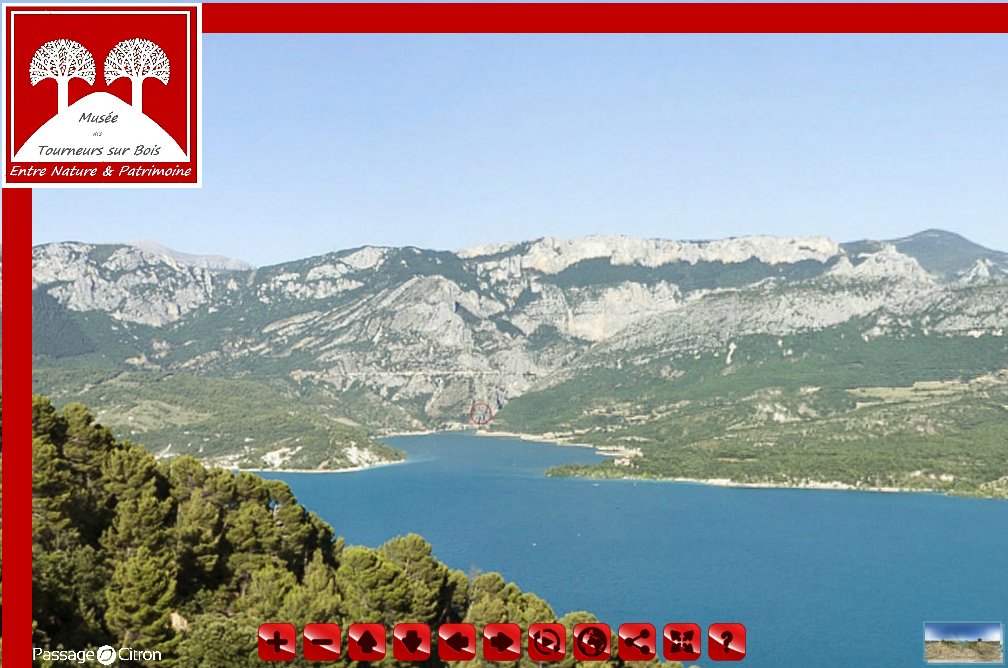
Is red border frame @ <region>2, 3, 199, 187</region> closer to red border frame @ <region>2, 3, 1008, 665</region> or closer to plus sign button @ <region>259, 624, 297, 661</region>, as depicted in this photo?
red border frame @ <region>2, 3, 1008, 665</region>

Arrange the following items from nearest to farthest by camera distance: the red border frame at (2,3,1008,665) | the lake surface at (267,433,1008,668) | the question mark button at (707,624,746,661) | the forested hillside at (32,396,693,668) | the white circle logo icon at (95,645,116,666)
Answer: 1. the red border frame at (2,3,1008,665)
2. the question mark button at (707,624,746,661)
3. the white circle logo icon at (95,645,116,666)
4. the forested hillside at (32,396,693,668)
5. the lake surface at (267,433,1008,668)

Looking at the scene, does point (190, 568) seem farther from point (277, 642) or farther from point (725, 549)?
point (725, 549)

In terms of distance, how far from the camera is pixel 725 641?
35.8 ft

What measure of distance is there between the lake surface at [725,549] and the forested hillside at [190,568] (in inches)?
778

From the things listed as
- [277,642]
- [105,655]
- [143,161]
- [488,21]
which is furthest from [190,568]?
[488,21]

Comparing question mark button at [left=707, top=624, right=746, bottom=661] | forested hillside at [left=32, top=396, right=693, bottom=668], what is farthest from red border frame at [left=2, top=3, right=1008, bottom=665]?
forested hillside at [left=32, top=396, right=693, bottom=668]

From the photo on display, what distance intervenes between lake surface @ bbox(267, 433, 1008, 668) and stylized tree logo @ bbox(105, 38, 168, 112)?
4016cm

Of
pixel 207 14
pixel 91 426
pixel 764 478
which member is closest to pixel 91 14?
pixel 207 14

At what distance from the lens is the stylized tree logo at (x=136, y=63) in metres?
8.13

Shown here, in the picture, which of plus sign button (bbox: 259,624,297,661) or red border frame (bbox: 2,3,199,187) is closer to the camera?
red border frame (bbox: 2,3,199,187)

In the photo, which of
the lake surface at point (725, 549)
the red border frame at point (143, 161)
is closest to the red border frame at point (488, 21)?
the red border frame at point (143, 161)

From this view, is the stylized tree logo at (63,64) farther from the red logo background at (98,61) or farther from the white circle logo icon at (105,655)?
the white circle logo icon at (105,655)

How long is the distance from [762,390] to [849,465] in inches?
1895

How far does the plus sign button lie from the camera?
440 inches
